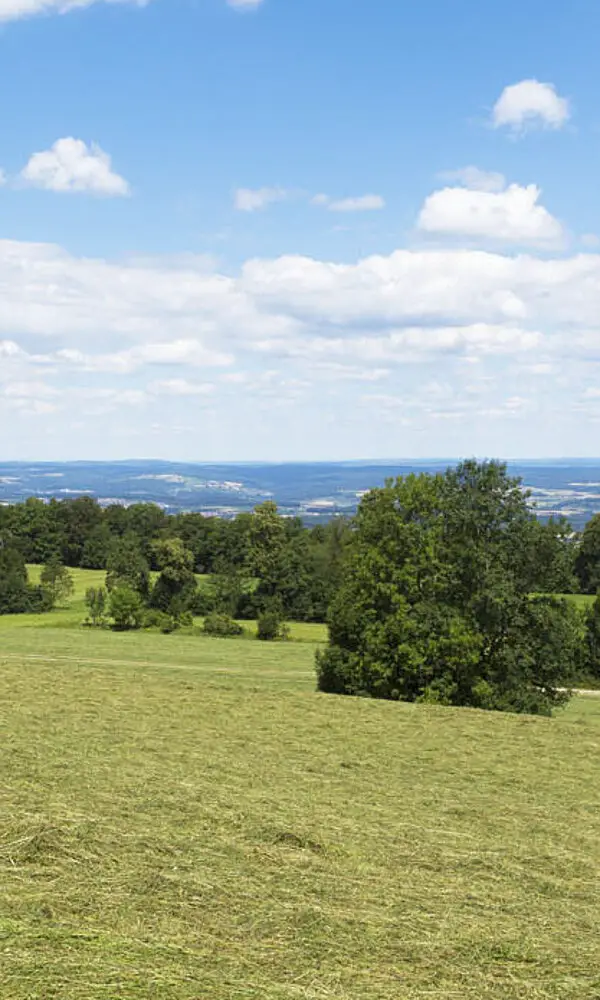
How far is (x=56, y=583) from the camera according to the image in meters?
72.9

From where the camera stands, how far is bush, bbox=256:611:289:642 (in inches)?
2319

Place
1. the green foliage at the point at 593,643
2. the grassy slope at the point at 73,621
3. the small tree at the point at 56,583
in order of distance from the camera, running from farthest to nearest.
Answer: the small tree at the point at 56,583 < the grassy slope at the point at 73,621 < the green foliage at the point at 593,643

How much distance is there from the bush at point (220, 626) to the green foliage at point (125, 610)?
5049 millimetres

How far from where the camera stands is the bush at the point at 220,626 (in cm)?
5959

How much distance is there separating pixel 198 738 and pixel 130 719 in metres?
1.94

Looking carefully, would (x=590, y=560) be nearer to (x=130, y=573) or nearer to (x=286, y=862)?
(x=130, y=573)

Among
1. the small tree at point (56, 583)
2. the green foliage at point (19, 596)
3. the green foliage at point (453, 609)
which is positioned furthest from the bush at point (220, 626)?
the green foliage at point (453, 609)

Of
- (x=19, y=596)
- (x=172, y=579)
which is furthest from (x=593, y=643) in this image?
(x=19, y=596)

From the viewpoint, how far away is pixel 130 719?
16.0 meters

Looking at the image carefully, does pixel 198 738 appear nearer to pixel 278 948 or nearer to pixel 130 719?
pixel 130 719

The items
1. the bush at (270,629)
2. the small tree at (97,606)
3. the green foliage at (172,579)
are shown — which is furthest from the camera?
the green foliage at (172,579)

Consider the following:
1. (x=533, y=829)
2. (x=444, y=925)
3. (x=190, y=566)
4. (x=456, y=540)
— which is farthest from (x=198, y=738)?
(x=190, y=566)

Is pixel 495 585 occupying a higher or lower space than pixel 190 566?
higher

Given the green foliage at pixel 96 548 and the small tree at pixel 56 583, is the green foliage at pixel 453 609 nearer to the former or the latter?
the small tree at pixel 56 583
